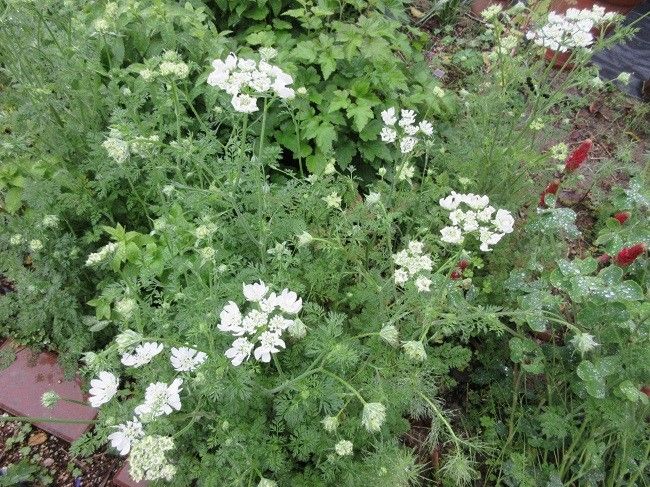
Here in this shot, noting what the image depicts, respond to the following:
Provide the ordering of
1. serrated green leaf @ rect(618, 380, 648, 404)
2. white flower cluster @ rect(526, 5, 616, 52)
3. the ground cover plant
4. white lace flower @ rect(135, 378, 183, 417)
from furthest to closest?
1. white flower cluster @ rect(526, 5, 616, 52)
2. serrated green leaf @ rect(618, 380, 648, 404)
3. the ground cover plant
4. white lace flower @ rect(135, 378, 183, 417)

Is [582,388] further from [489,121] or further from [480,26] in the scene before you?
[480,26]

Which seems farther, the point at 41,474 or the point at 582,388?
the point at 41,474

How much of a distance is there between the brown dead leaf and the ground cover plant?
38 cm

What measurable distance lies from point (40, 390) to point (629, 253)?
102 inches

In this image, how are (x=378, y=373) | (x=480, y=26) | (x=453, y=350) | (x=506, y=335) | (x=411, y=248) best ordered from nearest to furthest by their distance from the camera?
(x=411, y=248), (x=378, y=373), (x=453, y=350), (x=506, y=335), (x=480, y=26)

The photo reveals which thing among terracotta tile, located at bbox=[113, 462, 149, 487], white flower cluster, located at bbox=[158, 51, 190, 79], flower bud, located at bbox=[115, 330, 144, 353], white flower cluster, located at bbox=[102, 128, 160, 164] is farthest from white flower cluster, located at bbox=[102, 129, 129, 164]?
terracotta tile, located at bbox=[113, 462, 149, 487]

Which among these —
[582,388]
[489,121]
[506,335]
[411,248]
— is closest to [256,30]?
[489,121]

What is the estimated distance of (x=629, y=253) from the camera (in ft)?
6.22

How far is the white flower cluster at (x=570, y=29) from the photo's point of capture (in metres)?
2.10

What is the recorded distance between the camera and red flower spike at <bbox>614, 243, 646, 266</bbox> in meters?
1.88

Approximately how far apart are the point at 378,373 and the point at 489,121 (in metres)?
1.70

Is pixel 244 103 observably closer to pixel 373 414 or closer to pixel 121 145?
pixel 121 145

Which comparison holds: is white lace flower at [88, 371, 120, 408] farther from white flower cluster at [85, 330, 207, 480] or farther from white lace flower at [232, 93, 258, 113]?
white lace flower at [232, 93, 258, 113]

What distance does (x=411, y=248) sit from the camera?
162 centimetres
